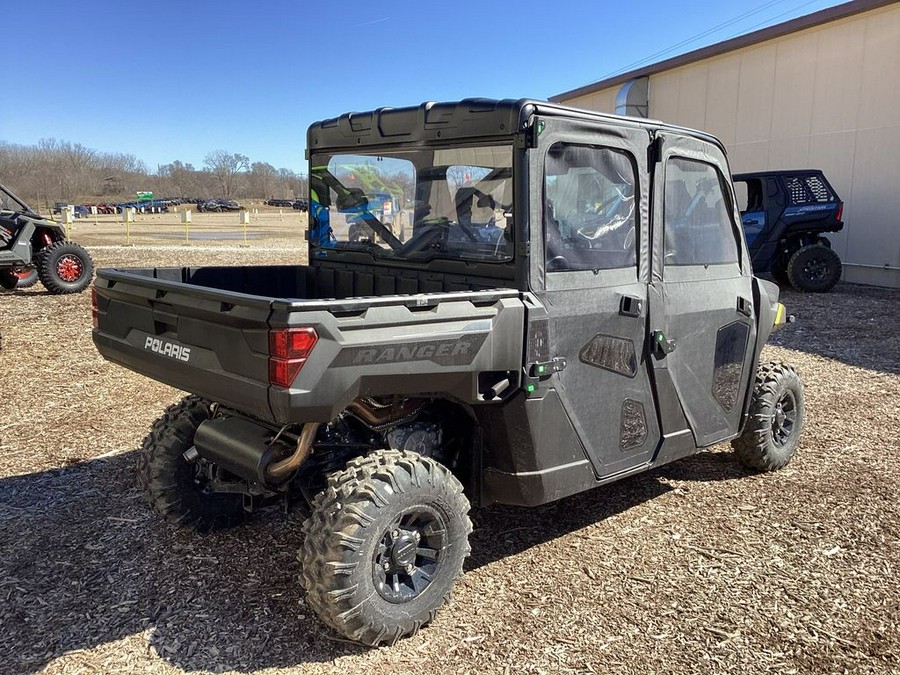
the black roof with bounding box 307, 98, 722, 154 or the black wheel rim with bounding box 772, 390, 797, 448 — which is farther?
the black wheel rim with bounding box 772, 390, 797, 448

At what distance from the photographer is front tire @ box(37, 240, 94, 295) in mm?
12438

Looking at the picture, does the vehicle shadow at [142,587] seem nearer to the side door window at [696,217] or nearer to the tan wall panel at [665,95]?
the side door window at [696,217]

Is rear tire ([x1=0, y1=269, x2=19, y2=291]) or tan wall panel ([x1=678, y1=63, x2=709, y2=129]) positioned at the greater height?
tan wall panel ([x1=678, y1=63, x2=709, y2=129])

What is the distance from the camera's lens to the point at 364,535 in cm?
296

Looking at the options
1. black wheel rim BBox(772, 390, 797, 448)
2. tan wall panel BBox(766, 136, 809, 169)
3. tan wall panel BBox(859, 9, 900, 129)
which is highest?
tan wall panel BBox(859, 9, 900, 129)

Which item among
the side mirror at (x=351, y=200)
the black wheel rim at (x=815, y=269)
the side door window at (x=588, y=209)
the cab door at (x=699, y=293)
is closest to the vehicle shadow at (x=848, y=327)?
the black wheel rim at (x=815, y=269)

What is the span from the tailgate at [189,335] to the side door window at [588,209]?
1.33 metres

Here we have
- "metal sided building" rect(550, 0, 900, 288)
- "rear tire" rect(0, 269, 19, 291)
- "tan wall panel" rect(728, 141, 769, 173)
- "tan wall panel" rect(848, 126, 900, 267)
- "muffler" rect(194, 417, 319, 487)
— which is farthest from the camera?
"tan wall panel" rect(728, 141, 769, 173)

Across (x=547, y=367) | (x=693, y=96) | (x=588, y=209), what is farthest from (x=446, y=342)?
(x=693, y=96)

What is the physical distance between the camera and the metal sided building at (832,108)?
1477 centimetres

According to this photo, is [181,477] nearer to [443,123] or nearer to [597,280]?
[443,123]

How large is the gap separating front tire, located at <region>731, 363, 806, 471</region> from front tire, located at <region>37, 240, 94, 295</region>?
1112 cm

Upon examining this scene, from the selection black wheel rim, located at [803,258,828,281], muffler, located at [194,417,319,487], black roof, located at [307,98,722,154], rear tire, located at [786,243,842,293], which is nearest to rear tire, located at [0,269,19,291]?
black roof, located at [307,98,722,154]

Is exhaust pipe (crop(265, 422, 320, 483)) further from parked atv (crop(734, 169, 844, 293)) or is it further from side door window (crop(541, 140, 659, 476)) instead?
parked atv (crop(734, 169, 844, 293))
